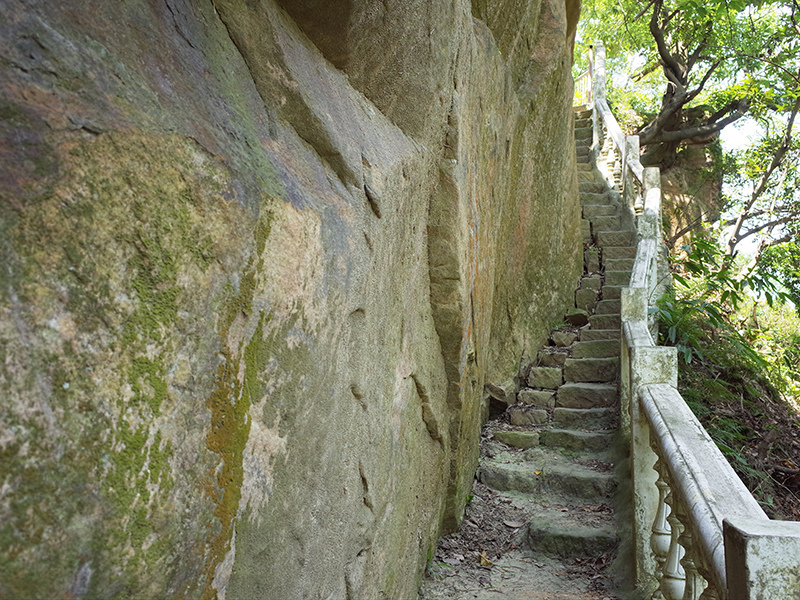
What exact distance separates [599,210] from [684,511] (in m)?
7.47

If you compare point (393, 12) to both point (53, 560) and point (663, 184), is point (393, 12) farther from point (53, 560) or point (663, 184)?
point (663, 184)

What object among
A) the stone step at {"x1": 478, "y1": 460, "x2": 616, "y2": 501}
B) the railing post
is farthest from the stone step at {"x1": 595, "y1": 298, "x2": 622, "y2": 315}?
the railing post

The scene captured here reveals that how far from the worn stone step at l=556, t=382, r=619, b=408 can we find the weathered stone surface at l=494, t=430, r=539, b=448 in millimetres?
621

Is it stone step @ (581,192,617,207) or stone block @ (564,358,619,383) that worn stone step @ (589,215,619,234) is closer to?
stone step @ (581,192,617,207)

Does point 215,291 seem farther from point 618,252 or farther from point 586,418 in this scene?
point 618,252

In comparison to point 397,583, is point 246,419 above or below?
above

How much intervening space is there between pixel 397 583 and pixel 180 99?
236 cm

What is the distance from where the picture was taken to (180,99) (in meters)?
1.45

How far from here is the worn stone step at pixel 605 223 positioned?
28.4 ft

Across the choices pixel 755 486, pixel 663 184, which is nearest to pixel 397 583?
pixel 755 486

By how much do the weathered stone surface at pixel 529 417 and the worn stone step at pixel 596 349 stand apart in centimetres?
100

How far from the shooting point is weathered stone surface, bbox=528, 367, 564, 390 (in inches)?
234

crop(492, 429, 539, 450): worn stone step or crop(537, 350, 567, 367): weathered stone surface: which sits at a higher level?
crop(537, 350, 567, 367): weathered stone surface

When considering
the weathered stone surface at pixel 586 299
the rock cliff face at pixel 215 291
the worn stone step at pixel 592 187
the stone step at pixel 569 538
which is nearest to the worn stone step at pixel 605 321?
the weathered stone surface at pixel 586 299
